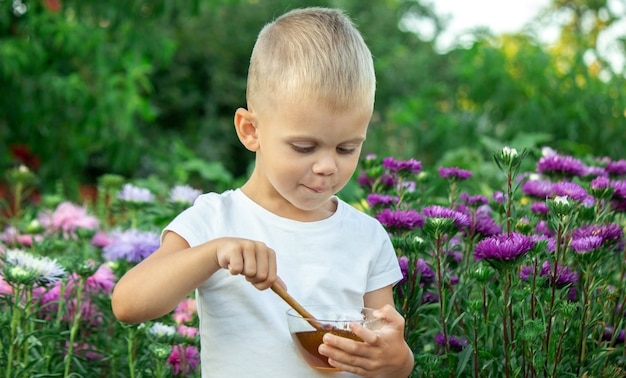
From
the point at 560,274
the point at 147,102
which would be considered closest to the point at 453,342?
the point at 560,274

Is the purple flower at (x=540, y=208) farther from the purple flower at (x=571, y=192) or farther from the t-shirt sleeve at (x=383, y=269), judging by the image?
the t-shirt sleeve at (x=383, y=269)

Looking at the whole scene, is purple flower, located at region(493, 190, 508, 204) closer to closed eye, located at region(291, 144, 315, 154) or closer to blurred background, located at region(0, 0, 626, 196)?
closed eye, located at region(291, 144, 315, 154)

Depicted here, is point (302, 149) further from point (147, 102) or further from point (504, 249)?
point (147, 102)

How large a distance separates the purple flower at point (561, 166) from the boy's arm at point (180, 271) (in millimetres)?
1150

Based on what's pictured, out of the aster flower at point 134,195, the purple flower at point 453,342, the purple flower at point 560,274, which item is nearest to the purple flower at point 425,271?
the purple flower at point 453,342

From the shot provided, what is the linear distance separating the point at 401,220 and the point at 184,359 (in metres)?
0.62

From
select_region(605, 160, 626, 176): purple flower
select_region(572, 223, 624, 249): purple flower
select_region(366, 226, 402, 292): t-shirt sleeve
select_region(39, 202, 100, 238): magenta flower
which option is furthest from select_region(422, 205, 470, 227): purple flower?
select_region(39, 202, 100, 238): magenta flower

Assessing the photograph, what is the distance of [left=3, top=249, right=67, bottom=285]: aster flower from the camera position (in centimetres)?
199

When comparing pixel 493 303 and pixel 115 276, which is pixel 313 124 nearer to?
pixel 493 303

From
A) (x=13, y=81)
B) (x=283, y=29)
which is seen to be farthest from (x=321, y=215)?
(x=13, y=81)

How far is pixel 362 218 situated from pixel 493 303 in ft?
1.40

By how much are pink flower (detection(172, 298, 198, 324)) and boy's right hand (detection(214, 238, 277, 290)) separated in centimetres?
91

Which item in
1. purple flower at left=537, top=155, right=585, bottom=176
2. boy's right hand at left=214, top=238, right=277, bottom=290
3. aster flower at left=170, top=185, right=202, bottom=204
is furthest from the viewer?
aster flower at left=170, top=185, right=202, bottom=204

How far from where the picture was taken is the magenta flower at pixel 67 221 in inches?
Answer: 125
